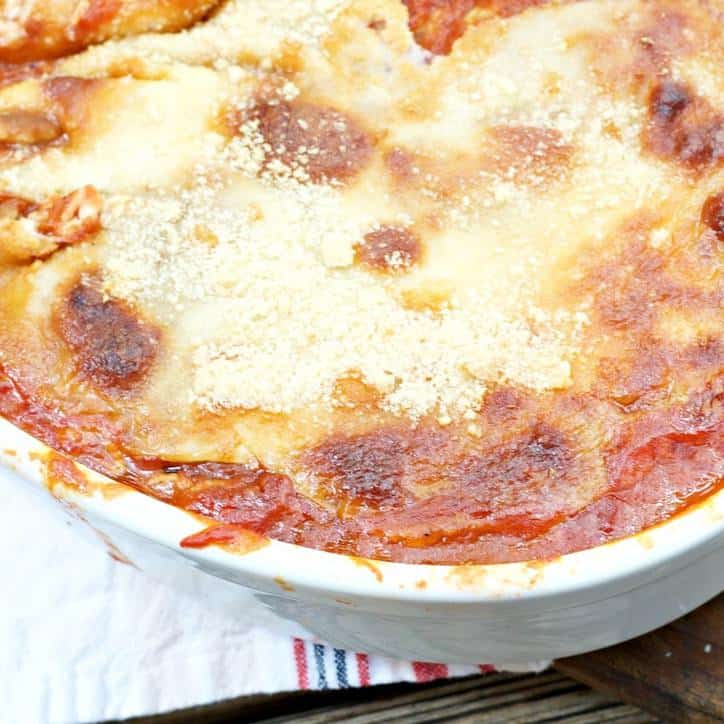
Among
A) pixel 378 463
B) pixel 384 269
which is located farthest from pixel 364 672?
pixel 384 269

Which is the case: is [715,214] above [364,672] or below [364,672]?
above

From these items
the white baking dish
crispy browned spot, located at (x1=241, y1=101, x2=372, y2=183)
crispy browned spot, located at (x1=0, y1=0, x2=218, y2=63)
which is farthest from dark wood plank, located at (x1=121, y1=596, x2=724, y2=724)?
crispy browned spot, located at (x1=0, y1=0, x2=218, y2=63)

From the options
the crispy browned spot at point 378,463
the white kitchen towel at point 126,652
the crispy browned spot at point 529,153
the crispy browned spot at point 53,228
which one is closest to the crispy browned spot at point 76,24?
the crispy browned spot at point 53,228

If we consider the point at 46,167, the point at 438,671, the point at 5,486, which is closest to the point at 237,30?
the point at 46,167

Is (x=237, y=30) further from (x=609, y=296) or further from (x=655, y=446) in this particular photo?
(x=655, y=446)

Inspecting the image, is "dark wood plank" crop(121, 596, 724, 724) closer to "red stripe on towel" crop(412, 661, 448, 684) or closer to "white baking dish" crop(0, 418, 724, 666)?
"red stripe on towel" crop(412, 661, 448, 684)

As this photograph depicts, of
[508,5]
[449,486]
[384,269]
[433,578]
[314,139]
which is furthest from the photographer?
[508,5]

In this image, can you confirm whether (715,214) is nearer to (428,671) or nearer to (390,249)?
(390,249)

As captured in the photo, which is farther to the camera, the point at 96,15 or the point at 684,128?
the point at 96,15
